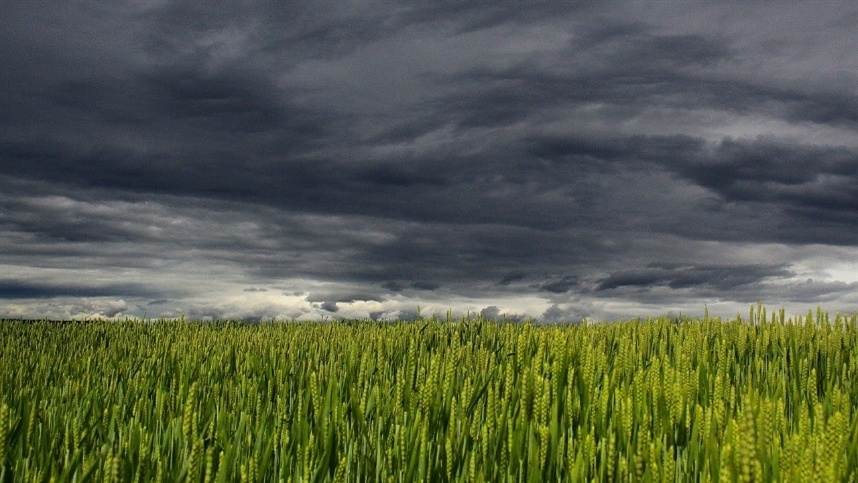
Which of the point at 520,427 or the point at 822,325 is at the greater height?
the point at 822,325

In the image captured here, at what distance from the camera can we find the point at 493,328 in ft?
33.0

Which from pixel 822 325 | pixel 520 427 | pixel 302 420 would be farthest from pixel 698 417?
pixel 822 325

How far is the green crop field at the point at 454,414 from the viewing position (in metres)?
2.95

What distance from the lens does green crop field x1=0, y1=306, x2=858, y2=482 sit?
116 inches

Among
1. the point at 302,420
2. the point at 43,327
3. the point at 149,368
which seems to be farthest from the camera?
the point at 43,327

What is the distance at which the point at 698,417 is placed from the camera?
11.5ft

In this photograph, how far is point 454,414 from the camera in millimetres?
3777

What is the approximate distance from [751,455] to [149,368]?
7054mm

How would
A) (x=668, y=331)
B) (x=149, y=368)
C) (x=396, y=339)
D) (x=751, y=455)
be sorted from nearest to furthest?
1. (x=751, y=455)
2. (x=149, y=368)
3. (x=396, y=339)
4. (x=668, y=331)

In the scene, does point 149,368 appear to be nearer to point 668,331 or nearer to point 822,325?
point 668,331

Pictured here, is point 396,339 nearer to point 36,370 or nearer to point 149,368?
point 149,368

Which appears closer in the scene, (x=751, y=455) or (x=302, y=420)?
(x=751, y=455)

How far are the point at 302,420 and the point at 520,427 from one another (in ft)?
3.85

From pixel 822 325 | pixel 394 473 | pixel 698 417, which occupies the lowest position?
pixel 394 473
